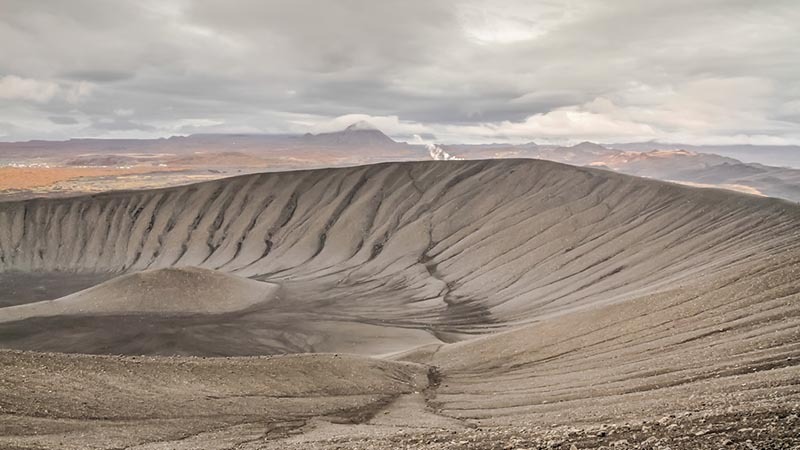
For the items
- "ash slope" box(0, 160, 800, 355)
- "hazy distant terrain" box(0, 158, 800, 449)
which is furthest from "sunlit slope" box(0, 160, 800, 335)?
"hazy distant terrain" box(0, 158, 800, 449)

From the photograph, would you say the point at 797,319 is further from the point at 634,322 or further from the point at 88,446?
the point at 88,446

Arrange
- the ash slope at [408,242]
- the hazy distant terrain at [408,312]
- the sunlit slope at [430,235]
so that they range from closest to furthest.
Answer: the hazy distant terrain at [408,312] → the ash slope at [408,242] → the sunlit slope at [430,235]

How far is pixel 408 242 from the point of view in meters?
96.4

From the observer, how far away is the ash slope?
55250 millimetres

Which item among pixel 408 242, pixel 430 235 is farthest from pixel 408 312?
A: pixel 430 235

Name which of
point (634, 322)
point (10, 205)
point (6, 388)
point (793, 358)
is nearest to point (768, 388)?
point (793, 358)

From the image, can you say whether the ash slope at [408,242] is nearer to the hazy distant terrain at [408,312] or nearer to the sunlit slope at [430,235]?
the sunlit slope at [430,235]

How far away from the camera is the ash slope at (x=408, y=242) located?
55.2m

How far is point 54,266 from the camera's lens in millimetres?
107812

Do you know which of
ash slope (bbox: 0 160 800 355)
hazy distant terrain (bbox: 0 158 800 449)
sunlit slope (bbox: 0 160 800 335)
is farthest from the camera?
sunlit slope (bbox: 0 160 800 335)

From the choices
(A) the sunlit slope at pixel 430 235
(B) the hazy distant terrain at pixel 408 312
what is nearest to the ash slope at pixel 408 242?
(A) the sunlit slope at pixel 430 235

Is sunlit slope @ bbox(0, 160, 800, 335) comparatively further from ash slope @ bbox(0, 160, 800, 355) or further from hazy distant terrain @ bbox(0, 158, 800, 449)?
hazy distant terrain @ bbox(0, 158, 800, 449)

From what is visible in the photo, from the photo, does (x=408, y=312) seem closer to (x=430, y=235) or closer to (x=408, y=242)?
(x=408, y=242)

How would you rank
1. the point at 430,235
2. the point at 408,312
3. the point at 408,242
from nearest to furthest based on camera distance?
the point at 408,312, the point at 408,242, the point at 430,235
